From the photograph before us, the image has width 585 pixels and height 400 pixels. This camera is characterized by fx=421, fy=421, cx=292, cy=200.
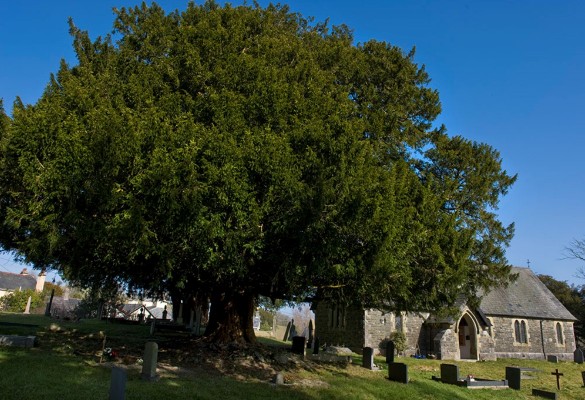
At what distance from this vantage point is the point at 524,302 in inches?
1539

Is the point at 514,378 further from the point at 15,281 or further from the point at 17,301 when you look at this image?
the point at 15,281

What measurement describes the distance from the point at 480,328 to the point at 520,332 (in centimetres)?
724

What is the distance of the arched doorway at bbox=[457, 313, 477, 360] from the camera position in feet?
108

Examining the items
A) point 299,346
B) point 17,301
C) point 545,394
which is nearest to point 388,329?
point 299,346

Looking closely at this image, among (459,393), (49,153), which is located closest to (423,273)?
(459,393)

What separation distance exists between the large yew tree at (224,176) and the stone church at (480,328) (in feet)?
43.3

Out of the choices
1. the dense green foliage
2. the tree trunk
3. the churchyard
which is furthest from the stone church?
the dense green foliage

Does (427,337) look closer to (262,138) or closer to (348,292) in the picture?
(348,292)

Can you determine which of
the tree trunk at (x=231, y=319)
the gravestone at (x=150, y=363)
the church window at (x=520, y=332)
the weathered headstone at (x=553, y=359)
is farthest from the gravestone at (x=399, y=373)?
the church window at (x=520, y=332)

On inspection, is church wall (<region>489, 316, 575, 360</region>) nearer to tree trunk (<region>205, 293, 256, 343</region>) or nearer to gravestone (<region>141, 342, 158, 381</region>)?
tree trunk (<region>205, 293, 256, 343</region>)

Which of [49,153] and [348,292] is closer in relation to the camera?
[49,153]

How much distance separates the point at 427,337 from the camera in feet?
106

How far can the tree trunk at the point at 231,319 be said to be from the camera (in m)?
18.2

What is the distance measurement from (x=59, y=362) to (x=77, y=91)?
27.5 ft
